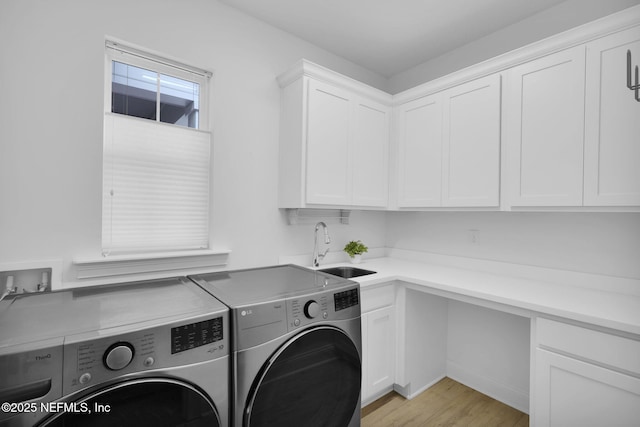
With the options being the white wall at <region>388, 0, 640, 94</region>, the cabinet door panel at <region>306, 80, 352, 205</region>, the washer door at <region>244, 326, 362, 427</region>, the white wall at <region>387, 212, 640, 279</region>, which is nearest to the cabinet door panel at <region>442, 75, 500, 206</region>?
the white wall at <region>387, 212, 640, 279</region>

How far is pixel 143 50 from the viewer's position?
1.77 m

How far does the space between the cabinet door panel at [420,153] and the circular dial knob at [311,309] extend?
1393mm

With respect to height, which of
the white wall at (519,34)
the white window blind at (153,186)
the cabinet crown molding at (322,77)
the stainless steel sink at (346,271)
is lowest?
the stainless steel sink at (346,271)

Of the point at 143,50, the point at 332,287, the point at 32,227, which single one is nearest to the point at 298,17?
the point at 143,50

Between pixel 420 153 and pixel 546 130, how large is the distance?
83cm

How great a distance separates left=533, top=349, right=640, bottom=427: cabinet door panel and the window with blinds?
199cm

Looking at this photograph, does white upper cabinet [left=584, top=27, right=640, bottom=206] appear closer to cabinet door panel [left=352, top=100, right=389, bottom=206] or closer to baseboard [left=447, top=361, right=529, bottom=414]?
cabinet door panel [left=352, top=100, right=389, bottom=206]

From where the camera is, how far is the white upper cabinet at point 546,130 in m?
1.70

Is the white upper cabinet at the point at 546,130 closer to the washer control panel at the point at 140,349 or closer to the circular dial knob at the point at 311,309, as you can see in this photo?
the circular dial knob at the point at 311,309

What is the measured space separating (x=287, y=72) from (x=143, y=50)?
89 centimetres

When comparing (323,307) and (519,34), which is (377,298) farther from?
(519,34)

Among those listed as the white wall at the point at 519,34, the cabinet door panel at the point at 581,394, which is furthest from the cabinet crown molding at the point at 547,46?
the cabinet door panel at the point at 581,394

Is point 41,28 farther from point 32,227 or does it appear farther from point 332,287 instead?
point 332,287

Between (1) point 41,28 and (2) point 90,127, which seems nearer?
(1) point 41,28
